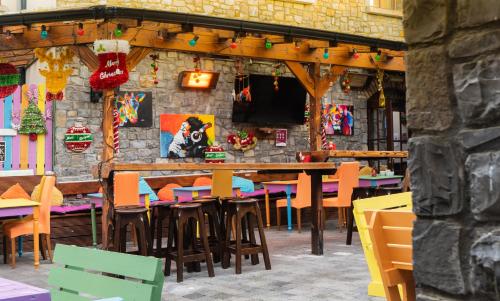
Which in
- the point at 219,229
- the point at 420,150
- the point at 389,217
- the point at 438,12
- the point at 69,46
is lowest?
the point at 219,229

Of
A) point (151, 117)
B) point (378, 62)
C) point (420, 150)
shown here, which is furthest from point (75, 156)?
point (420, 150)

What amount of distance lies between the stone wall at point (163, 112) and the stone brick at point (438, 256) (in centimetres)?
825

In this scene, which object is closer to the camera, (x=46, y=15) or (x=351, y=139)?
(x=46, y=15)

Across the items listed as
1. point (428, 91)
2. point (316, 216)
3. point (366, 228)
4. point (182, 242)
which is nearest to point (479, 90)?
point (428, 91)

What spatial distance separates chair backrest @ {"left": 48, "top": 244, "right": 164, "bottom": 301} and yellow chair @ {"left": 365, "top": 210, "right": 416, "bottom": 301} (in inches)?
34.3

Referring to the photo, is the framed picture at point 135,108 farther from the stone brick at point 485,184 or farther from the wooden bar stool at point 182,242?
the stone brick at point 485,184

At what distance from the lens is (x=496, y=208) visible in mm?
1250

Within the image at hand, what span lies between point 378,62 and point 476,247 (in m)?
9.22

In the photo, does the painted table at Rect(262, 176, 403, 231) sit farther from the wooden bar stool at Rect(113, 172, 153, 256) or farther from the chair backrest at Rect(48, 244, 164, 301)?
the chair backrest at Rect(48, 244, 164, 301)

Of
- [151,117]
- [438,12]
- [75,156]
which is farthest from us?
[151,117]

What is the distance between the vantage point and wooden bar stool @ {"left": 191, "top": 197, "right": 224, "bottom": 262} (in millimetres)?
5941

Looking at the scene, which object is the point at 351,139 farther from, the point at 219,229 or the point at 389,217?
the point at 389,217

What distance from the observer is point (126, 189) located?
7.27 m

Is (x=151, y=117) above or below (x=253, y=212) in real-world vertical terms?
above
